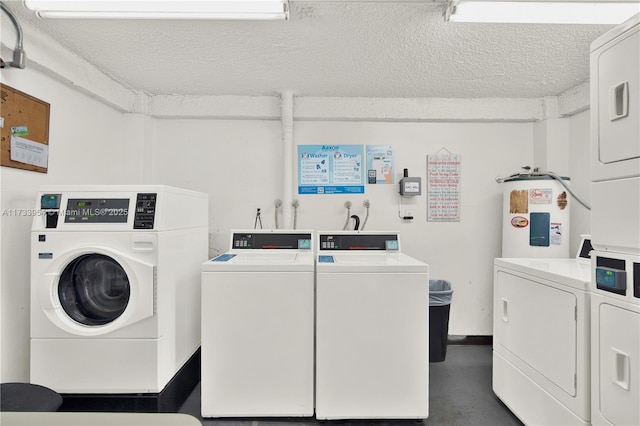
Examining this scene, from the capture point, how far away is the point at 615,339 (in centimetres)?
118

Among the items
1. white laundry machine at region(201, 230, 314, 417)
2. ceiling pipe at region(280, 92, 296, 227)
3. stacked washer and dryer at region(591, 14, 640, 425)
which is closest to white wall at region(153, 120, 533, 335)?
ceiling pipe at region(280, 92, 296, 227)

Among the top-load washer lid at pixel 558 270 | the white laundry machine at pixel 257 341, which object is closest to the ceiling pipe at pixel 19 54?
the white laundry machine at pixel 257 341

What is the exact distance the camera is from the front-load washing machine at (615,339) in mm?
1108

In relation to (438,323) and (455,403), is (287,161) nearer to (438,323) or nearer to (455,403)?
(438,323)

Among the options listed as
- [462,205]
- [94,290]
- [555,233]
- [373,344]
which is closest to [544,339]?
[373,344]

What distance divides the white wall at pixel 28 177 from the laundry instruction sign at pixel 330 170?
1.63m

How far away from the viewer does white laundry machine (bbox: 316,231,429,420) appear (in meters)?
1.63

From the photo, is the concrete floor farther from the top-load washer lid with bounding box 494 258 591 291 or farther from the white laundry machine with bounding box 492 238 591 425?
the top-load washer lid with bounding box 494 258 591 291

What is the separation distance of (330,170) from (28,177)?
208 cm

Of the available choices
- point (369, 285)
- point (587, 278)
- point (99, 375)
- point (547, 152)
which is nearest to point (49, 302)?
point (99, 375)

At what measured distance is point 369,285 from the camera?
164 cm

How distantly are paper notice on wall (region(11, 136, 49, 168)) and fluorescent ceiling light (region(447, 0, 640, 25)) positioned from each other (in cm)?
244

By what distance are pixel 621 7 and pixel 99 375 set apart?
10.7 feet

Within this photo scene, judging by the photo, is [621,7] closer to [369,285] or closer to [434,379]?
[369,285]
